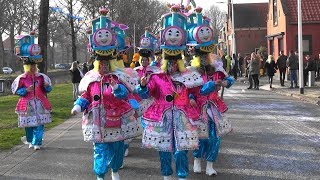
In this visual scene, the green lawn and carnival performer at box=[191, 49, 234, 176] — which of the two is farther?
the green lawn

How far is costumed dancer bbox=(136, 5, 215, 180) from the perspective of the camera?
238 inches

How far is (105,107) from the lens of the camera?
6.39m

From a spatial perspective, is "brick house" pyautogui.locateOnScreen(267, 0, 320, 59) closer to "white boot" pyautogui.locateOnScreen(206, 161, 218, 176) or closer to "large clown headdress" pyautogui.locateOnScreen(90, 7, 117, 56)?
"white boot" pyautogui.locateOnScreen(206, 161, 218, 176)

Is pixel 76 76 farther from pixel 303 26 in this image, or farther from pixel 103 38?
pixel 303 26

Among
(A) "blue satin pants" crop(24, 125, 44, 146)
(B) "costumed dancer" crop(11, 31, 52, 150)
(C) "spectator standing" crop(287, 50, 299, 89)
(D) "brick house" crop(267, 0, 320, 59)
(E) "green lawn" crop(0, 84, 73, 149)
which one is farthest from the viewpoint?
(D) "brick house" crop(267, 0, 320, 59)

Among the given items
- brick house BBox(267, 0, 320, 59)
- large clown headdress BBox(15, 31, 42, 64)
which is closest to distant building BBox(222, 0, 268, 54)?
brick house BBox(267, 0, 320, 59)

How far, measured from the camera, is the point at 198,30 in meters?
6.74

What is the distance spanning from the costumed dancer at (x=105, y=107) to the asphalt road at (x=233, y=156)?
95 centimetres

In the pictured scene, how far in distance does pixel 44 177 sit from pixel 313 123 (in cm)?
737

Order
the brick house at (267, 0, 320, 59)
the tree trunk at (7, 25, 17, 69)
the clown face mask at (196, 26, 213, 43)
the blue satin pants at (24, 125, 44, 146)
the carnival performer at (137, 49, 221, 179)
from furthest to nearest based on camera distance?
the tree trunk at (7, 25, 17, 69)
the brick house at (267, 0, 320, 59)
the blue satin pants at (24, 125, 44, 146)
the clown face mask at (196, 26, 213, 43)
the carnival performer at (137, 49, 221, 179)

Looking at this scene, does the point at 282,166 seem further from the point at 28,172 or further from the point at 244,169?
the point at 28,172

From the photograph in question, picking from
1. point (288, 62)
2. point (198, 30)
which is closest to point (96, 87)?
point (198, 30)

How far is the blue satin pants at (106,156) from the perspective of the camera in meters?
6.22

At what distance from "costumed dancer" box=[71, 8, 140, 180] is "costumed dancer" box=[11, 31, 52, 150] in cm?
342
